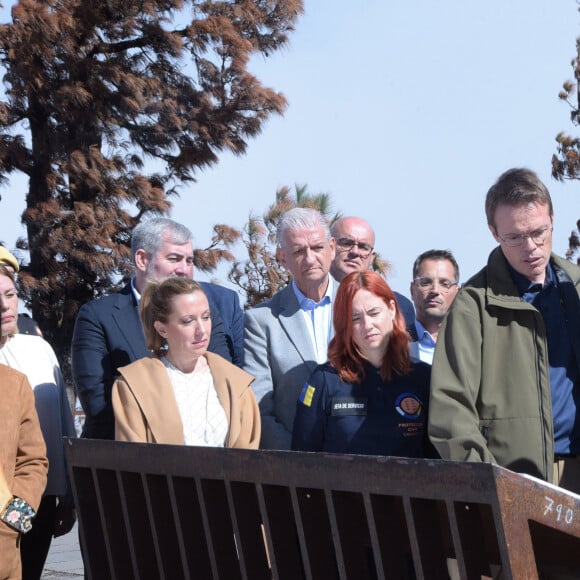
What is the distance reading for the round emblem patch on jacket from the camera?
3453 mm

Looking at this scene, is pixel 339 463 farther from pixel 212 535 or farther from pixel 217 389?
pixel 217 389

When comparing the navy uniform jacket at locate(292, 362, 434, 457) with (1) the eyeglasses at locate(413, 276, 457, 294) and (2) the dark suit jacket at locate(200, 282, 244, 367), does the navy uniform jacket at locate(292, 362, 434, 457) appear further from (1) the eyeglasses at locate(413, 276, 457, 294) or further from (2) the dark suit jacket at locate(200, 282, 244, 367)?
(1) the eyeglasses at locate(413, 276, 457, 294)

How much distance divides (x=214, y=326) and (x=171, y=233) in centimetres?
41

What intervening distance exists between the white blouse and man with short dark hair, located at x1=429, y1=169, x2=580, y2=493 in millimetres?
946

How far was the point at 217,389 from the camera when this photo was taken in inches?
149

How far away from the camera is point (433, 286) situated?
5203 millimetres

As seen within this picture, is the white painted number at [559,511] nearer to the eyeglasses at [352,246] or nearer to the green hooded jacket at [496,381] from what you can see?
the green hooded jacket at [496,381]

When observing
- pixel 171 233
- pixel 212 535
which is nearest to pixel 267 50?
pixel 171 233

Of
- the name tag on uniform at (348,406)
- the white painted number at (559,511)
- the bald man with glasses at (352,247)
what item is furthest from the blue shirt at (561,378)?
the bald man with glasses at (352,247)

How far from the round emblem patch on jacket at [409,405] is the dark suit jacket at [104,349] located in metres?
1.02

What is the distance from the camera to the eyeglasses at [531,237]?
3.16 m

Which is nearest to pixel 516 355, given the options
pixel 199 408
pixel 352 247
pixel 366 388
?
pixel 366 388

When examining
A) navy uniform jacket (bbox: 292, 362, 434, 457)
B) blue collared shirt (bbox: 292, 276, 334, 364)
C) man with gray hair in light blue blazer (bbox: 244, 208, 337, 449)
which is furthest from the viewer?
blue collared shirt (bbox: 292, 276, 334, 364)

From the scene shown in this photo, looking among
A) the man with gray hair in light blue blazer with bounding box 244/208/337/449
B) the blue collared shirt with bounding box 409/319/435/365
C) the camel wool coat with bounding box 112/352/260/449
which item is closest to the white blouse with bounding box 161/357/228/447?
the camel wool coat with bounding box 112/352/260/449
